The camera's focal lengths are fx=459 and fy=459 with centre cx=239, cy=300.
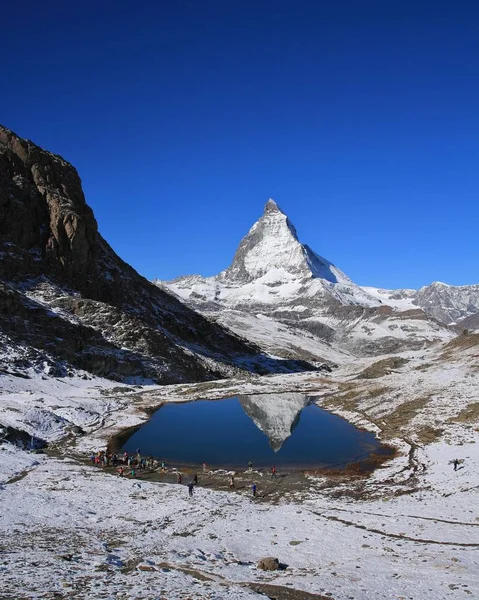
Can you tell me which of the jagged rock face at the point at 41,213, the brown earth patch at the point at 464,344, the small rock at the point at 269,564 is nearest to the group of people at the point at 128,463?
the small rock at the point at 269,564

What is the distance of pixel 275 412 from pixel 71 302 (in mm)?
82745

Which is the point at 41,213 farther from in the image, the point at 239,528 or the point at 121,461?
the point at 239,528

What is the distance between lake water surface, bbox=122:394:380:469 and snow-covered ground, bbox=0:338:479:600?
6036mm

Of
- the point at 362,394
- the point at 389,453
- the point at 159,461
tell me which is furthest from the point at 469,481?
the point at 362,394

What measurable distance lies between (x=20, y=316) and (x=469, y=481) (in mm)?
113003

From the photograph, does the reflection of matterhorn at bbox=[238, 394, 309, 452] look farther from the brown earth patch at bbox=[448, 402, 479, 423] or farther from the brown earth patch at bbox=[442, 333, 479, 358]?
the brown earth patch at bbox=[442, 333, 479, 358]

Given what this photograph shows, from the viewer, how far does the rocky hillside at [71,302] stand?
120 meters

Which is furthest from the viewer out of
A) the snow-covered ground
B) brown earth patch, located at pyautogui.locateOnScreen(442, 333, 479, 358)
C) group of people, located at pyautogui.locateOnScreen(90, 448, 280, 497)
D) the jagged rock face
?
the jagged rock face

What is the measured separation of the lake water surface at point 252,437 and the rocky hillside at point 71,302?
3722cm

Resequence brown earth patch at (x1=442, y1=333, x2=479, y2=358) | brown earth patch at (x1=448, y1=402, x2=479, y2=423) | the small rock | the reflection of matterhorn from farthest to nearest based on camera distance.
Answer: brown earth patch at (x1=442, y1=333, x2=479, y2=358)
the reflection of matterhorn
brown earth patch at (x1=448, y1=402, x2=479, y2=423)
the small rock

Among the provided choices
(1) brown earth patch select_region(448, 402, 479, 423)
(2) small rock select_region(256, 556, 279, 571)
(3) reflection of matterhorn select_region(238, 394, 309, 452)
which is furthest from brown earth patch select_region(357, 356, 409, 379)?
(2) small rock select_region(256, 556, 279, 571)

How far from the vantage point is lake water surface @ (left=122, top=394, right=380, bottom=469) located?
55.4 meters

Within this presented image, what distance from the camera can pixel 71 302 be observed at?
142 meters

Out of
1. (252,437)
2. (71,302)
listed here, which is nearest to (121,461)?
(252,437)
